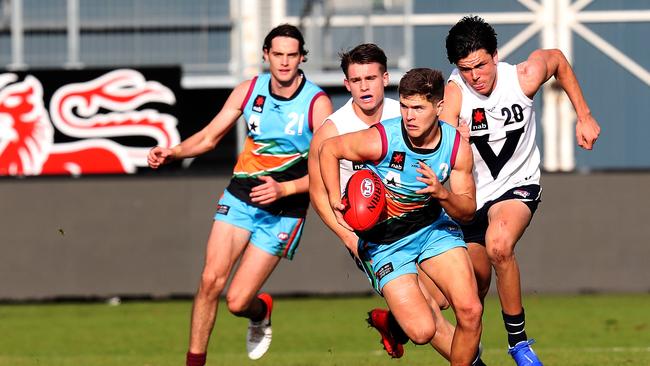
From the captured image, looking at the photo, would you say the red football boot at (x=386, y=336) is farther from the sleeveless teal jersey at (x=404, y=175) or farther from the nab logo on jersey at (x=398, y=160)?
the nab logo on jersey at (x=398, y=160)

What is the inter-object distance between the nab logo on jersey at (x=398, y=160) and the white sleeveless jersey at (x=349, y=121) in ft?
2.64

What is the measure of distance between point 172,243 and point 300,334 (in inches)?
154

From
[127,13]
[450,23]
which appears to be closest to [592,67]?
[450,23]

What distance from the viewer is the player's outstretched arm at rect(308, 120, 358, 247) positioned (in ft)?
30.3

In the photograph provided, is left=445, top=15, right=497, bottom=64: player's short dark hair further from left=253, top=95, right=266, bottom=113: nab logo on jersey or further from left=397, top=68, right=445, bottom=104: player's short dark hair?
left=253, top=95, right=266, bottom=113: nab logo on jersey

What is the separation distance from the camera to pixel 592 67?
2606cm

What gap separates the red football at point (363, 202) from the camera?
849 cm

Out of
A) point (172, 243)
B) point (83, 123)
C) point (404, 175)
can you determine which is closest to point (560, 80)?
point (404, 175)

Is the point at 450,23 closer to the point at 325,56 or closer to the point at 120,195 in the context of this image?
the point at 325,56

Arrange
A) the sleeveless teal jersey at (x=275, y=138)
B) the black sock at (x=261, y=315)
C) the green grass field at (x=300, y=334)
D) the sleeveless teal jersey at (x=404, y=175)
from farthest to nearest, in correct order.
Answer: the green grass field at (x=300, y=334) → the black sock at (x=261, y=315) → the sleeveless teal jersey at (x=275, y=138) → the sleeveless teal jersey at (x=404, y=175)

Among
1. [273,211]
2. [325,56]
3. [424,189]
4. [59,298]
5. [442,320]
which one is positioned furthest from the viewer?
[325,56]

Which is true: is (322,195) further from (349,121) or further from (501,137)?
(501,137)

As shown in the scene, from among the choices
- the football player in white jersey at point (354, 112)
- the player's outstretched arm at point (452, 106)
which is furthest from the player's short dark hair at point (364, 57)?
the player's outstretched arm at point (452, 106)

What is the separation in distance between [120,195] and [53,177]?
92 cm
